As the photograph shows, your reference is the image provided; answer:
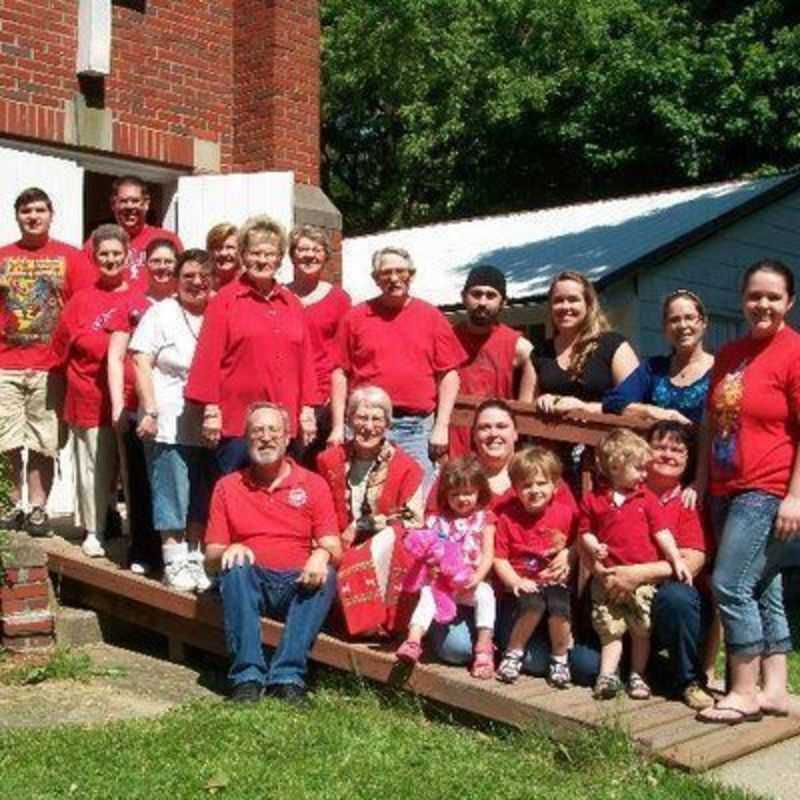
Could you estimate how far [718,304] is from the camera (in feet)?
50.6

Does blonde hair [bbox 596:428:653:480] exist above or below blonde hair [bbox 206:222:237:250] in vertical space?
below

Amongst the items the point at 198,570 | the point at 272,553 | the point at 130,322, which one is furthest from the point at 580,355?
the point at 130,322

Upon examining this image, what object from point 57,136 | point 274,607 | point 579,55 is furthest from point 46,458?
point 579,55

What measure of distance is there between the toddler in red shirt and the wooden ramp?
163mm

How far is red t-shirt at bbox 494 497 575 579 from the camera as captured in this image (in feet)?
18.4

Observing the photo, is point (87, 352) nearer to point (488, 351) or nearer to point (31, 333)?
point (31, 333)

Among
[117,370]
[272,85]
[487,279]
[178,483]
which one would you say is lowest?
[178,483]

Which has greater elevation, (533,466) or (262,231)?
(262,231)

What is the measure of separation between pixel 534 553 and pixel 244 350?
1.66 meters

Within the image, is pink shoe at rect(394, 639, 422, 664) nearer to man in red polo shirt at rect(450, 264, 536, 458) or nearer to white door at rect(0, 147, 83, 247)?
man in red polo shirt at rect(450, 264, 536, 458)

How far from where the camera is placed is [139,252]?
739 centimetres

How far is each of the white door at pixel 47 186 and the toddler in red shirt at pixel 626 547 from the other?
4.70 metres

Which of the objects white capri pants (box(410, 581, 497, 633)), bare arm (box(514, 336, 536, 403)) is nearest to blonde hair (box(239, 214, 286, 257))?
bare arm (box(514, 336, 536, 403))

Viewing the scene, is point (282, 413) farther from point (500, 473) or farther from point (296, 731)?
point (296, 731)
